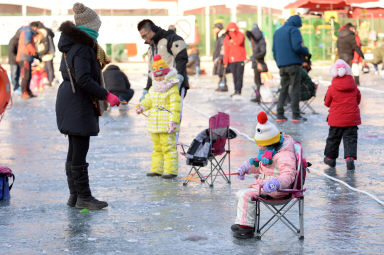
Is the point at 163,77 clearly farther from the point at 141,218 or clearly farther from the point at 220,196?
the point at 141,218

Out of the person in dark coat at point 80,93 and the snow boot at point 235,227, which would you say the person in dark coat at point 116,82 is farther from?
the snow boot at point 235,227

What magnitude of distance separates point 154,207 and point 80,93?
129 centimetres

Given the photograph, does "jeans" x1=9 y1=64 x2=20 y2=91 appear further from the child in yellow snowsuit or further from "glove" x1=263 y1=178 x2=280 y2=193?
"glove" x1=263 y1=178 x2=280 y2=193

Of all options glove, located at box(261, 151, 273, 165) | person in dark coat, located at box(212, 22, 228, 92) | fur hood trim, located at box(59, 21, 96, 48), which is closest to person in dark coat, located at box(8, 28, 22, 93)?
person in dark coat, located at box(212, 22, 228, 92)

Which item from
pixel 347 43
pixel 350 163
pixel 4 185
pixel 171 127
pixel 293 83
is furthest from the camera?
pixel 347 43

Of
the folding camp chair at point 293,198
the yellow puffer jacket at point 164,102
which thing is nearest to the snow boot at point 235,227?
the folding camp chair at point 293,198

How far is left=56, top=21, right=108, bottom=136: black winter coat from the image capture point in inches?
286

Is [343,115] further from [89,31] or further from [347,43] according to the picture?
[347,43]

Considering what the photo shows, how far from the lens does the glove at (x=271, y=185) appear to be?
5.92 metres

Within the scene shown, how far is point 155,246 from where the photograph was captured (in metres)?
6.14

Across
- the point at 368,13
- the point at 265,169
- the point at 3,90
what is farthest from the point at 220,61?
the point at 368,13

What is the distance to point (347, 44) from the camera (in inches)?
861

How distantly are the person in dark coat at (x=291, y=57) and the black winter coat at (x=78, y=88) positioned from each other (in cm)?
766

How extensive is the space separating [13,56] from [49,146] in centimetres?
1029
